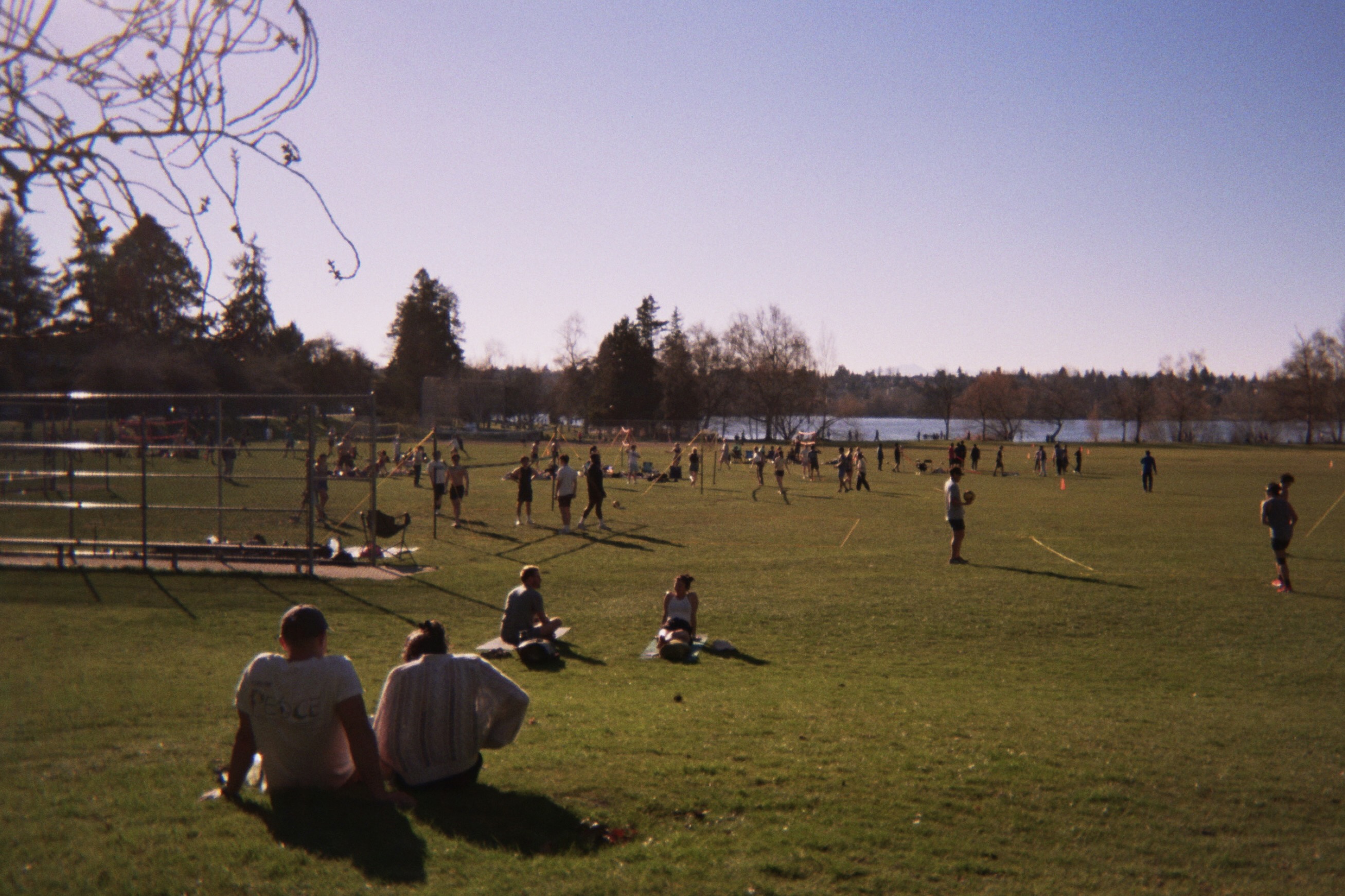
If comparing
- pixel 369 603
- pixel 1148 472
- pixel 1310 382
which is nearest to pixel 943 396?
pixel 1310 382

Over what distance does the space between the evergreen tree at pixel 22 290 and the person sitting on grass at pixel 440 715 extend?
122 inches

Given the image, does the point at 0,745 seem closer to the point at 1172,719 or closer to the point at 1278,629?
the point at 1172,719

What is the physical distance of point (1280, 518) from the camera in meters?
15.2

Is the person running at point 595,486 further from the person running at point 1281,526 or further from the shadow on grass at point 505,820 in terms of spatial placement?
the shadow on grass at point 505,820

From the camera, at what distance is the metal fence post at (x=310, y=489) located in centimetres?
1432

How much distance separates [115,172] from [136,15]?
1.27 feet

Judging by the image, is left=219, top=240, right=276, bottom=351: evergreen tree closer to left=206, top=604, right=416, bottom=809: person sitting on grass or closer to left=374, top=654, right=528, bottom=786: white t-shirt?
left=206, top=604, right=416, bottom=809: person sitting on grass

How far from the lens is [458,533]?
21.8m

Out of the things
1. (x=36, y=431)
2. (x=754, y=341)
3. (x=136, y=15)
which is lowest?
(x=36, y=431)

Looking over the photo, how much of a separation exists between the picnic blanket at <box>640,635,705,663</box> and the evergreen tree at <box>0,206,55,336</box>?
8.34m

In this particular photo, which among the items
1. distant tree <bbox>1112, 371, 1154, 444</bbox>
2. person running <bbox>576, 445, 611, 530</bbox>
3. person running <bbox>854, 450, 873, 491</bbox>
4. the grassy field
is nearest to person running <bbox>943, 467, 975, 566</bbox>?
the grassy field

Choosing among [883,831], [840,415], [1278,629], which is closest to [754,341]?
[840,415]

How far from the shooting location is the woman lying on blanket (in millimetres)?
10383

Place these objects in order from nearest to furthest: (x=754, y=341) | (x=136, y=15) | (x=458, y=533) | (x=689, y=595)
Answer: (x=136, y=15), (x=689, y=595), (x=458, y=533), (x=754, y=341)
